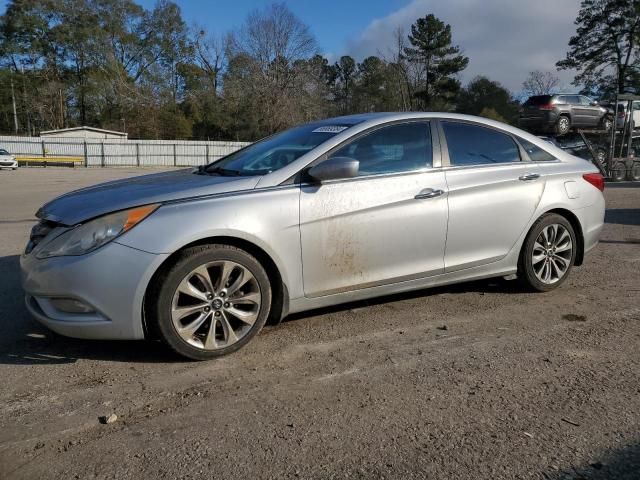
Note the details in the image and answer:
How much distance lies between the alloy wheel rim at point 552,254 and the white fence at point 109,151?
41.5m

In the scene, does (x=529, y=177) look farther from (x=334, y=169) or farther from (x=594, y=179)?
(x=334, y=169)

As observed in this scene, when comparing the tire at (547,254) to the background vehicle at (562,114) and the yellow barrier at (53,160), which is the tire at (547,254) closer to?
the background vehicle at (562,114)

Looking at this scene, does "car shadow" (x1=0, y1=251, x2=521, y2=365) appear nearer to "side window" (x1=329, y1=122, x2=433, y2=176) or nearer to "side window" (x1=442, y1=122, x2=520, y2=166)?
"side window" (x1=329, y1=122, x2=433, y2=176)

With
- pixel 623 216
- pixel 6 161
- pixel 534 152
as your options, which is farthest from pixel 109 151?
pixel 534 152

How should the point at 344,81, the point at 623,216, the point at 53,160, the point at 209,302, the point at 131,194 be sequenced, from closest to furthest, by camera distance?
the point at 209,302 < the point at 131,194 < the point at 623,216 < the point at 53,160 < the point at 344,81

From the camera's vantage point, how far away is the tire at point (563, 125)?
768 inches

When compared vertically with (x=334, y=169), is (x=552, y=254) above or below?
below

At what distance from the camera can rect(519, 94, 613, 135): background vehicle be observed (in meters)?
19.2

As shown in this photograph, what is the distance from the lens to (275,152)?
4195mm

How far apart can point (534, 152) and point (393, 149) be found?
60.7 inches

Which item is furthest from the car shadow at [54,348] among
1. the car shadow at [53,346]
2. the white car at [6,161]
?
the white car at [6,161]

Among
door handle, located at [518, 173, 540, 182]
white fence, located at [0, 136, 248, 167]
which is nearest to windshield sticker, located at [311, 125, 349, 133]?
door handle, located at [518, 173, 540, 182]

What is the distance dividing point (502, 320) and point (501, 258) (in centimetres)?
62

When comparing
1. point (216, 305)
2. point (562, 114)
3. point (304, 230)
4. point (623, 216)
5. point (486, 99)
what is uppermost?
point (486, 99)
